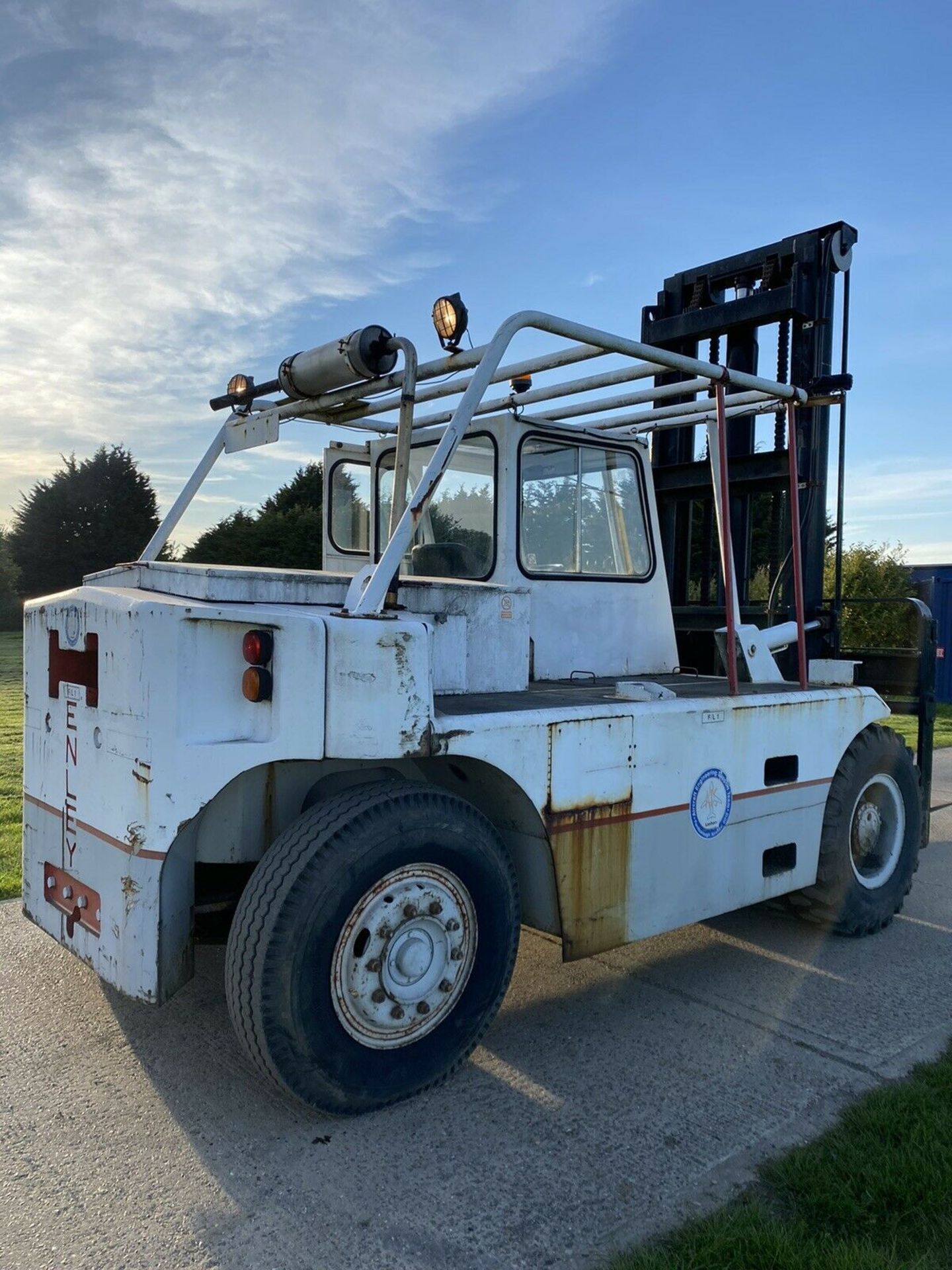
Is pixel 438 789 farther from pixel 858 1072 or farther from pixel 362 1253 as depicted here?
pixel 858 1072

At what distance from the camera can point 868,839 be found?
5.38 metres

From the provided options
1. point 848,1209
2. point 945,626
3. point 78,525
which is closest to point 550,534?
point 848,1209

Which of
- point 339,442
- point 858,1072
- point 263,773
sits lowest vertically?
point 858,1072

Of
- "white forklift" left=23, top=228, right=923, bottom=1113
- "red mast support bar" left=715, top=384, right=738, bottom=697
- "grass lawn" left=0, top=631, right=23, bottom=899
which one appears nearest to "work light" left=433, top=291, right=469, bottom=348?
"white forklift" left=23, top=228, right=923, bottom=1113

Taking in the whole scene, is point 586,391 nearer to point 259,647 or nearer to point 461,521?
point 461,521

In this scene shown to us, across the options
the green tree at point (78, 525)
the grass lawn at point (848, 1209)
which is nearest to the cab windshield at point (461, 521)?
the grass lawn at point (848, 1209)

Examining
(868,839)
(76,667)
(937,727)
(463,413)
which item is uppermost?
(463,413)

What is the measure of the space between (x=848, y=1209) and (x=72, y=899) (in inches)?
101

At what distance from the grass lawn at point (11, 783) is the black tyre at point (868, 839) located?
4178mm

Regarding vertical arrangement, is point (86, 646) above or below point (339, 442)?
below

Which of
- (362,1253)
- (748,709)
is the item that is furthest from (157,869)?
(748,709)

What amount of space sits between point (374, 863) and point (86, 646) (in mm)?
1230

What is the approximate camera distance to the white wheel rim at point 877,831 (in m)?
5.29

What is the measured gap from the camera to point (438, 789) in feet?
11.2
